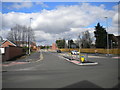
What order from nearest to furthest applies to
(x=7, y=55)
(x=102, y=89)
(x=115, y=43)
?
(x=102, y=89) → (x=7, y=55) → (x=115, y=43)

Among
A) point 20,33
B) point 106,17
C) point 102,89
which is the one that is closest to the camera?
point 102,89

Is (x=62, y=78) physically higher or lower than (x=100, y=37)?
lower

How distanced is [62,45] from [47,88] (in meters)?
112

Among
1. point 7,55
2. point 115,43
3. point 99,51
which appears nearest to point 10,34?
point 7,55

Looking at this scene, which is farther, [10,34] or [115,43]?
[115,43]

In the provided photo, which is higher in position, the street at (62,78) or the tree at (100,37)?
the tree at (100,37)

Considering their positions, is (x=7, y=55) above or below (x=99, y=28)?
below

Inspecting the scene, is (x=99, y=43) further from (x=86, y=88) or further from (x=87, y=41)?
(x=86, y=88)

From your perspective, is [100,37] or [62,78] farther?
[100,37]

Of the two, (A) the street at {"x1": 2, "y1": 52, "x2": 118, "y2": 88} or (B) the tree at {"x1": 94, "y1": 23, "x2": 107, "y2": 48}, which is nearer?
(A) the street at {"x1": 2, "y1": 52, "x2": 118, "y2": 88}

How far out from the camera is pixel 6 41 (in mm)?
52781

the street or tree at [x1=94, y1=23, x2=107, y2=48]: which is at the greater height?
tree at [x1=94, y1=23, x2=107, y2=48]

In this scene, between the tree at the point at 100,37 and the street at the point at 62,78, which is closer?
the street at the point at 62,78

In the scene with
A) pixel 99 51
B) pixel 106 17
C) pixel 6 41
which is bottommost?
pixel 99 51
